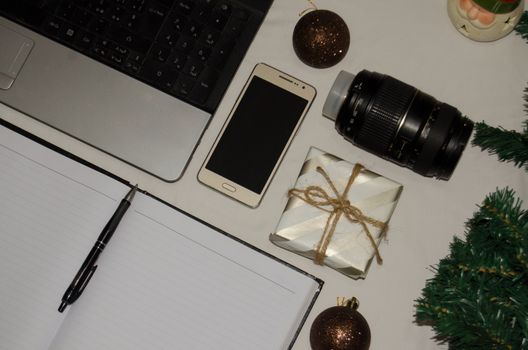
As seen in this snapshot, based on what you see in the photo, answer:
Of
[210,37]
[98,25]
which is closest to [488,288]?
[210,37]

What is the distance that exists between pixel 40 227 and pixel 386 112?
394 mm

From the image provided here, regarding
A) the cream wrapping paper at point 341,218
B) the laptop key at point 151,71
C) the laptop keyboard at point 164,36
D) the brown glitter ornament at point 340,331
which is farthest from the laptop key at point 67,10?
the brown glitter ornament at point 340,331

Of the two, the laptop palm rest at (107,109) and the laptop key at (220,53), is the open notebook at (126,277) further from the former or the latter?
the laptop key at (220,53)

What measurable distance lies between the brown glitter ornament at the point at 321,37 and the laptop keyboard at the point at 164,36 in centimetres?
6

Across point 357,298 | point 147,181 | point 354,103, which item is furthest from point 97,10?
point 357,298

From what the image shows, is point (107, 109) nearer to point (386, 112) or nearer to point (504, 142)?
point (386, 112)

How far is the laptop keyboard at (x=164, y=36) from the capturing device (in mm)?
603

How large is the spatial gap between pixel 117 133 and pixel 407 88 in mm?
320

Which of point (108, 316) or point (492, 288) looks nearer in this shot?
point (492, 288)

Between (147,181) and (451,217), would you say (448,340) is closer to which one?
(451,217)

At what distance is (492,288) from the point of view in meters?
0.46

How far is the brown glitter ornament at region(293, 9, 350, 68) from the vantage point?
0.58m

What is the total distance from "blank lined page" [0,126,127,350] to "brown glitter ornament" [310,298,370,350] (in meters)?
0.26

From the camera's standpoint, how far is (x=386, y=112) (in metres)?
0.55
